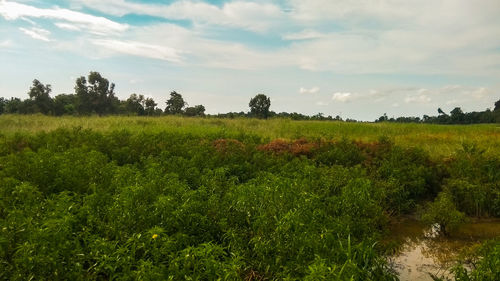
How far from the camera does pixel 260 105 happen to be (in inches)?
1629

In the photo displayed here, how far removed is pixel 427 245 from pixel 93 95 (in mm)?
46386

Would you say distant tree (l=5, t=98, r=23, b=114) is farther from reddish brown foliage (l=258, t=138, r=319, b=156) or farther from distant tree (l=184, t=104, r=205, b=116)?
reddish brown foliage (l=258, t=138, r=319, b=156)

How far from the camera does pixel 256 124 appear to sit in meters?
25.3

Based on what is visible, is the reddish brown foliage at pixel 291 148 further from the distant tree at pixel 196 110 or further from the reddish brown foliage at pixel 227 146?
the distant tree at pixel 196 110

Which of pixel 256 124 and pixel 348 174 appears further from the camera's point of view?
pixel 256 124

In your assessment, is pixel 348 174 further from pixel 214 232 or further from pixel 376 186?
pixel 214 232

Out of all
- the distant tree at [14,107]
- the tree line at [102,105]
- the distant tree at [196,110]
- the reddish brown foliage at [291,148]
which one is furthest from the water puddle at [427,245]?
the distant tree at [14,107]

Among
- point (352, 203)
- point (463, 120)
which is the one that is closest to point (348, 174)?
point (352, 203)

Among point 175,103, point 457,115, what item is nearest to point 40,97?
point 175,103

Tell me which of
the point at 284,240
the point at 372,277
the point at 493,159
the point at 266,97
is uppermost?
the point at 266,97

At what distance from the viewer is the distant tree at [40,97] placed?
4228 cm

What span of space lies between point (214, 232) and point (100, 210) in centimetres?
192

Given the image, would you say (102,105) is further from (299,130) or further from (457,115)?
(457,115)

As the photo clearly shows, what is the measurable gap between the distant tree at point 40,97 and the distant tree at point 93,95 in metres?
3.35
